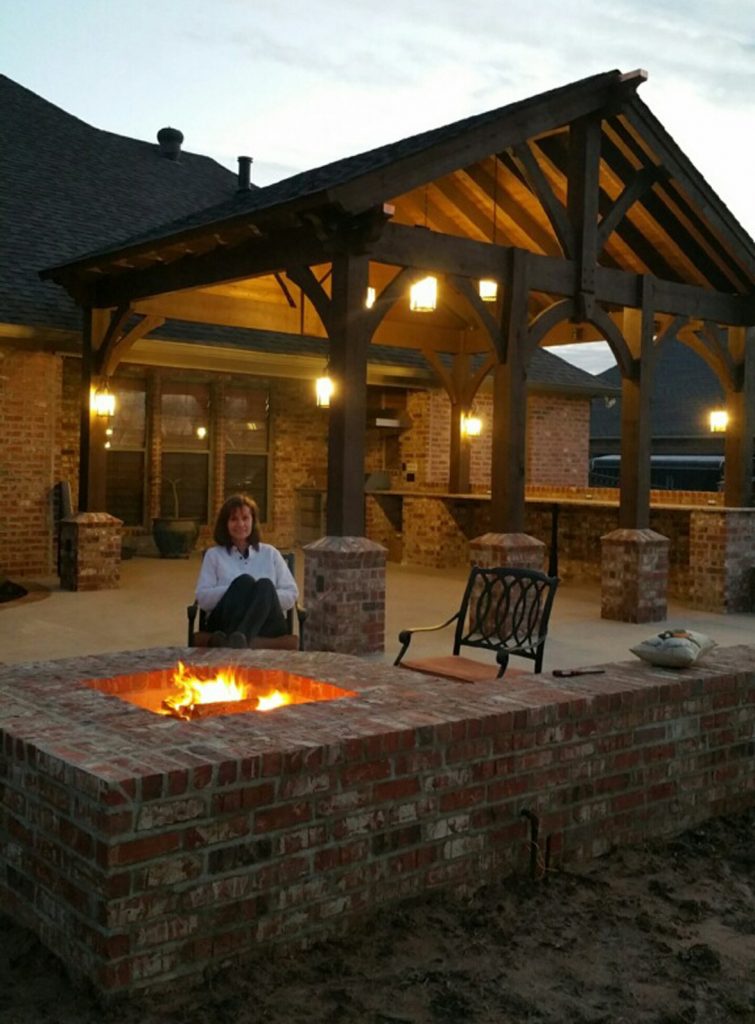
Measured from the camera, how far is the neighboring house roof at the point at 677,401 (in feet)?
93.3

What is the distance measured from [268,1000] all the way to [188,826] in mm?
543

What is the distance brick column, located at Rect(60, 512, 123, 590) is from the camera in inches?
471

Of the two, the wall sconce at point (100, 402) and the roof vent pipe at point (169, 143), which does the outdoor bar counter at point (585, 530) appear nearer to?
the wall sconce at point (100, 402)

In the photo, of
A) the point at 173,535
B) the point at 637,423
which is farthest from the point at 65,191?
the point at 637,423

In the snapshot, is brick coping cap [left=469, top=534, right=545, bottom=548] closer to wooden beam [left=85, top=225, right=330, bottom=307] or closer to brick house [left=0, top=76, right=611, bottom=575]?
wooden beam [left=85, top=225, right=330, bottom=307]

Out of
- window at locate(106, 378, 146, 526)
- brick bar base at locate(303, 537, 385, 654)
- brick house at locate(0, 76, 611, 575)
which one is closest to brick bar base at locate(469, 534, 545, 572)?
brick bar base at locate(303, 537, 385, 654)

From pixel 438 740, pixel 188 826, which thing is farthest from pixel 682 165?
pixel 188 826

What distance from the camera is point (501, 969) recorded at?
10.8 feet

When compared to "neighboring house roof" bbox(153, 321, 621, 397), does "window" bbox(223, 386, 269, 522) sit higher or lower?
lower

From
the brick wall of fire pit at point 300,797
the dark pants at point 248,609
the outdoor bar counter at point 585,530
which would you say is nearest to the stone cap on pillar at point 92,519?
the outdoor bar counter at point 585,530

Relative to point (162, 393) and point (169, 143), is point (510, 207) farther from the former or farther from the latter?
point (169, 143)

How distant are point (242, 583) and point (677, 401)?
83.8 feet

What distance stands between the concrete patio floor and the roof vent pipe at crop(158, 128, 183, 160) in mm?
8983

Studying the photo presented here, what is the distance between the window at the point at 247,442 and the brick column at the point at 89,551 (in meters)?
4.98
